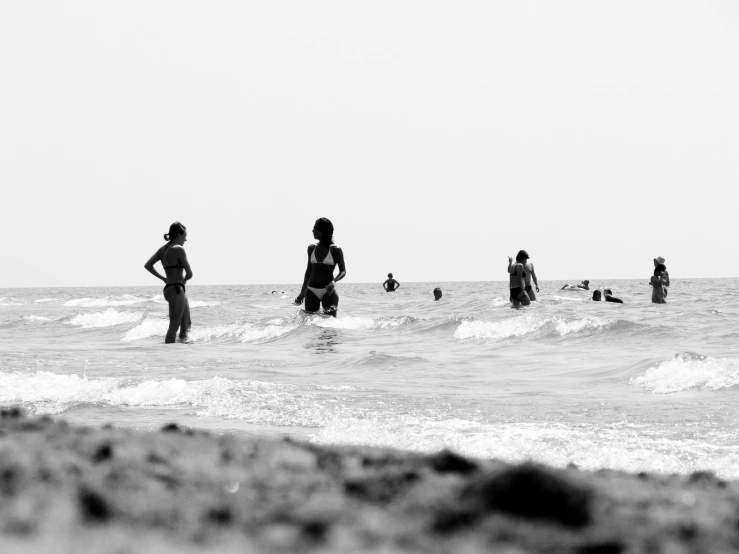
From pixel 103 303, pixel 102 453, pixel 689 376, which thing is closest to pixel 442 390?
pixel 689 376

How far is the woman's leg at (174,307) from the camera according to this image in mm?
11219

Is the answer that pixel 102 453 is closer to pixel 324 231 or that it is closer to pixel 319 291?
pixel 324 231

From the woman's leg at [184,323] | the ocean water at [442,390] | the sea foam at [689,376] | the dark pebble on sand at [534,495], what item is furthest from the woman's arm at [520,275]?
the dark pebble on sand at [534,495]

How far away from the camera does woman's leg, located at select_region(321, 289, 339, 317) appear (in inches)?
499

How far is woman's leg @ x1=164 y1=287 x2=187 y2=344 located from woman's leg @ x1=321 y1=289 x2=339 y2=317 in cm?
224

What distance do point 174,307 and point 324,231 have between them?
2.44m

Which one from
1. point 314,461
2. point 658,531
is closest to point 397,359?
point 314,461

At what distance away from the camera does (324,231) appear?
11.9 metres

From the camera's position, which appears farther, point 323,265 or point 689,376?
point 323,265

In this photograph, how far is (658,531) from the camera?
5.12 feet

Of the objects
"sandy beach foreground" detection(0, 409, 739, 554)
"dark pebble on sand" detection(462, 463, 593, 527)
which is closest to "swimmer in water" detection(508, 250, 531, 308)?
"sandy beach foreground" detection(0, 409, 739, 554)

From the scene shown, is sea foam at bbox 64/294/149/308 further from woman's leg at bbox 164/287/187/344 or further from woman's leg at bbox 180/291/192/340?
woman's leg at bbox 164/287/187/344

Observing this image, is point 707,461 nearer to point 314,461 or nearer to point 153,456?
point 314,461

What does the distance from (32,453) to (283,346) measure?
9803 millimetres
